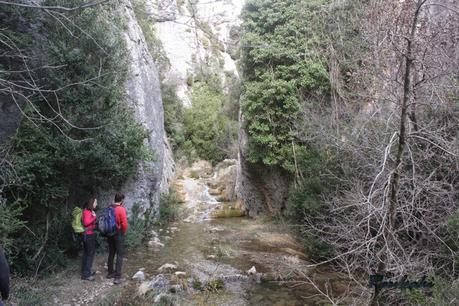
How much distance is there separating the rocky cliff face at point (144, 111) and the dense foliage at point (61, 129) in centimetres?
84

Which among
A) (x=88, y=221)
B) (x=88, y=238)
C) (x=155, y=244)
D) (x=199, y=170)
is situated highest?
(x=199, y=170)

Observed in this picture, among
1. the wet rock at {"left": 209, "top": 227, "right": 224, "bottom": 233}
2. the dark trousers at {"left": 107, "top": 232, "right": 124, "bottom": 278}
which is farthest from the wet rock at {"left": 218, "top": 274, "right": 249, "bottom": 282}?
the wet rock at {"left": 209, "top": 227, "right": 224, "bottom": 233}

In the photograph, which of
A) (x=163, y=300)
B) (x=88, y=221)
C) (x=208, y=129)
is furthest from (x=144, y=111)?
(x=208, y=129)

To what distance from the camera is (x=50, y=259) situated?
6.57m

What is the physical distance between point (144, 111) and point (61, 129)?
4.10 metres

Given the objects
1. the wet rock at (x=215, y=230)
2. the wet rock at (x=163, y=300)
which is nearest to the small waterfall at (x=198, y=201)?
the wet rock at (x=215, y=230)

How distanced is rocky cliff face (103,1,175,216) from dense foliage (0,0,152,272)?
0.84m

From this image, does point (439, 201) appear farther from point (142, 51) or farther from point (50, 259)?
point (142, 51)

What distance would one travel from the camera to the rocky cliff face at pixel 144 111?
31.7 feet

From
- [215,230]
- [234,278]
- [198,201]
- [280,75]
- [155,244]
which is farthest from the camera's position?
[198,201]

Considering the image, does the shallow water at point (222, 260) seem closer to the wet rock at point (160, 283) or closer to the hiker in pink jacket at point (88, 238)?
the wet rock at point (160, 283)

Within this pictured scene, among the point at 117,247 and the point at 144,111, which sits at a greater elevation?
the point at 144,111

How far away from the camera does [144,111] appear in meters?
11.0

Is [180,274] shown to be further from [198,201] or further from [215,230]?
[198,201]
